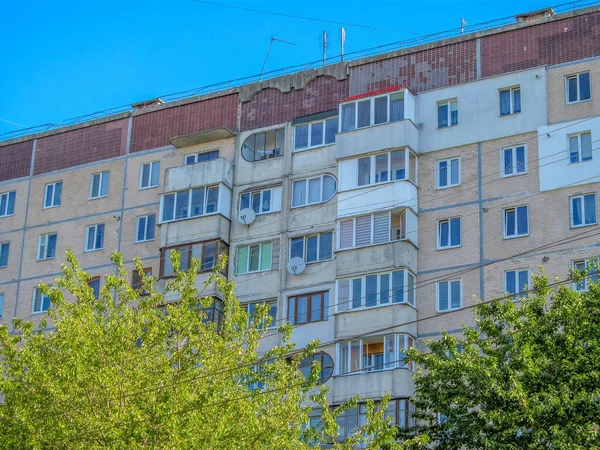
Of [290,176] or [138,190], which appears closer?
[290,176]

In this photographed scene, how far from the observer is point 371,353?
158 ft

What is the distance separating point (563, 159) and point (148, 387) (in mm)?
19679

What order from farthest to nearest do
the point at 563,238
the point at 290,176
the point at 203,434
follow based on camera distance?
the point at 290,176 < the point at 563,238 < the point at 203,434

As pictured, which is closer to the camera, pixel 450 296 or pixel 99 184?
pixel 450 296

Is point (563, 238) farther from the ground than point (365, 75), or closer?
closer

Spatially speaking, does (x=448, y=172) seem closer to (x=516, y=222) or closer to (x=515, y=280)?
(x=516, y=222)

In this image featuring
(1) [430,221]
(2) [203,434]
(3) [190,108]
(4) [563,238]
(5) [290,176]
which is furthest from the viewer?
(3) [190,108]

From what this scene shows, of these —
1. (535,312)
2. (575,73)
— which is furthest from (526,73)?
(535,312)

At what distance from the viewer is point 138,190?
57.9m

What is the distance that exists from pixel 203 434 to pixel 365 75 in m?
22.9

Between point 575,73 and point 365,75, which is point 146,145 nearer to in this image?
point 365,75

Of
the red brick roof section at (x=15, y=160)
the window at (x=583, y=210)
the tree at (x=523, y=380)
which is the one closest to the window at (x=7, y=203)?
the red brick roof section at (x=15, y=160)

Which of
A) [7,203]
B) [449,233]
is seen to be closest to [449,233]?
[449,233]

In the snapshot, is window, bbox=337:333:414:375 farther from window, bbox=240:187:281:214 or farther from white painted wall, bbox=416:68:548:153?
white painted wall, bbox=416:68:548:153
